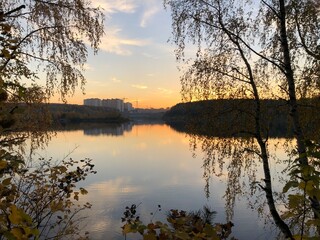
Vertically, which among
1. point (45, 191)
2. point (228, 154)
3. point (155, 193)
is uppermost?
point (228, 154)

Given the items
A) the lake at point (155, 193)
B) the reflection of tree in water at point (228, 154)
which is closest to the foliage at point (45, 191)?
the lake at point (155, 193)

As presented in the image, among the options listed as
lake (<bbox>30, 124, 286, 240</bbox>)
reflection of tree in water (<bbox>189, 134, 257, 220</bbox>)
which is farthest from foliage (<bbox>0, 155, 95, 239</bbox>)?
reflection of tree in water (<bbox>189, 134, 257, 220</bbox>)

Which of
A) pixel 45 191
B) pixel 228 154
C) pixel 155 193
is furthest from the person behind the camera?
pixel 155 193

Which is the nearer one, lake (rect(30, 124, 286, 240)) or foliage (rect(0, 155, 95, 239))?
foliage (rect(0, 155, 95, 239))

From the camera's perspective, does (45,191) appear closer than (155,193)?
Yes

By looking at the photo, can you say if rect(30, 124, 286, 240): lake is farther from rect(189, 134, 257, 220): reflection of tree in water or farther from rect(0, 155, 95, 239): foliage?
rect(0, 155, 95, 239): foliage

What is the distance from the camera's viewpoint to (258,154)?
8633 millimetres

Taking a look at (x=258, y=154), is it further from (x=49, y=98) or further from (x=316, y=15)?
(x=49, y=98)

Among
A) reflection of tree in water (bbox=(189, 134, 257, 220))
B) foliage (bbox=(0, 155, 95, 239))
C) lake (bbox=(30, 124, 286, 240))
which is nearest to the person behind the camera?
foliage (bbox=(0, 155, 95, 239))

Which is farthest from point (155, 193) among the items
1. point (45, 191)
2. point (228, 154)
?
point (45, 191)

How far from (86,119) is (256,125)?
149 m

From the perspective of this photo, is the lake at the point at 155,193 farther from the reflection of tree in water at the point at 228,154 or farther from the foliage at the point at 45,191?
the foliage at the point at 45,191

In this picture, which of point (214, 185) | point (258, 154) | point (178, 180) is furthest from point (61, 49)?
point (178, 180)

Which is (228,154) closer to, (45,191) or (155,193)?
(45,191)
